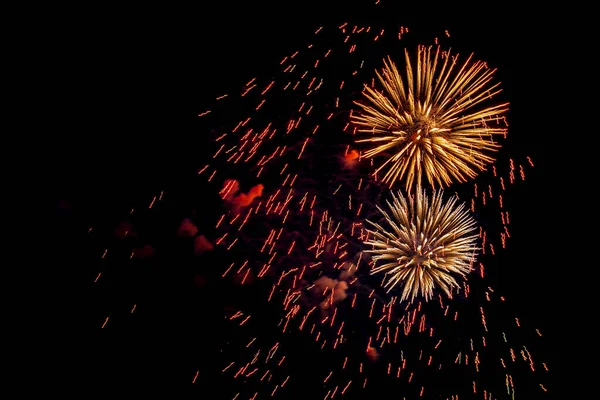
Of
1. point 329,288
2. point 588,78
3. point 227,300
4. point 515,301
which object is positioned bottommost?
point 515,301

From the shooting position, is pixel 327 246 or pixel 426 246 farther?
pixel 327 246

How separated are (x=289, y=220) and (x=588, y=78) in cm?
493

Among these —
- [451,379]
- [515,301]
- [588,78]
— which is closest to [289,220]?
[451,379]

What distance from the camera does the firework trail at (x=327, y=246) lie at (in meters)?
6.19

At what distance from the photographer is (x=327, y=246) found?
6.75m

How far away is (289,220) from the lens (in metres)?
6.71

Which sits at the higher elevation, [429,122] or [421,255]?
[429,122]

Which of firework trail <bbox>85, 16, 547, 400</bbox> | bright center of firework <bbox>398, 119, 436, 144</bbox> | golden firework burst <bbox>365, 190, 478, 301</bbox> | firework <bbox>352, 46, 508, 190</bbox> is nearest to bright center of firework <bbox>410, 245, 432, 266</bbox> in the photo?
golden firework burst <bbox>365, 190, 478, 301</bbox>

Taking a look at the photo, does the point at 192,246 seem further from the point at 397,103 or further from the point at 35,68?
the point at 397,103

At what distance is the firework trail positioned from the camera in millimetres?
6191

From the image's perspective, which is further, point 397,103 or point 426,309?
point 426,309

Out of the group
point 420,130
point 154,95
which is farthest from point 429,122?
point 154,95

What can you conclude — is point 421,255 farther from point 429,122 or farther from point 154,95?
point 154,95

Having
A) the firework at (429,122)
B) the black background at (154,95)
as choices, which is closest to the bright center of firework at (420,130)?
the firework at (429,122)
